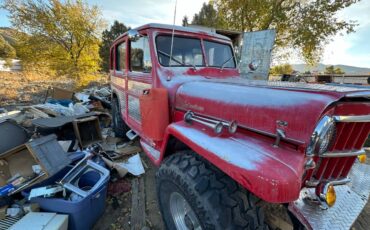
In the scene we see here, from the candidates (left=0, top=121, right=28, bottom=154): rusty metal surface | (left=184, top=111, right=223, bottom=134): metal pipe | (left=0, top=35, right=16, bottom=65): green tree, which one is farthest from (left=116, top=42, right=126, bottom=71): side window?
(left=0, top=35, right=16, bottom=65): green tree

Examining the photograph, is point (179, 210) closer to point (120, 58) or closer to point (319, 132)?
point (319, 132)

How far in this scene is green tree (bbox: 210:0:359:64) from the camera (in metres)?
11.6

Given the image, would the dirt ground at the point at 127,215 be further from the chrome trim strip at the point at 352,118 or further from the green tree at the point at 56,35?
the green tree at the point at 56,35

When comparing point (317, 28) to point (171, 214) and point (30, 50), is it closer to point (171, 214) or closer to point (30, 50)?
point (171, 214)

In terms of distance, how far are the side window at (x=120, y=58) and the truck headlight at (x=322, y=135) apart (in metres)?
3.19

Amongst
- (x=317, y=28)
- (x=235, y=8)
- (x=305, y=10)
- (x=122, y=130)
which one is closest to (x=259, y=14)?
(x=235, y=8)

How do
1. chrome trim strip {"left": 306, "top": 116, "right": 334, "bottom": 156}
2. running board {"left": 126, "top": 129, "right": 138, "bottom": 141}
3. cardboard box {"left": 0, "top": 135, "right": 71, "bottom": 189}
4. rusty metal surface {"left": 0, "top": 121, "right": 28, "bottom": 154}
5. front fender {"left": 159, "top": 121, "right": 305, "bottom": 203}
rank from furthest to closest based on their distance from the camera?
running board {"left": 126, "top": 129, "right": 138, "bottom": 141}, rusty metal surface {"left": 0, "top": 121, "right": 28, "bottom": 154}, cardboard box {"left": 0, "top": 135, "right": 71, "bottom": 189}, chrome trim strip {"left": 306, "top": 116, "right": 334, "bottom": 156}, front fender {"left": 159, "top": 121, "right": 305, "bottom": 203}

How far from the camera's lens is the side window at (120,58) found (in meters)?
3.52

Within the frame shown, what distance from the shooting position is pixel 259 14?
12.2 meters

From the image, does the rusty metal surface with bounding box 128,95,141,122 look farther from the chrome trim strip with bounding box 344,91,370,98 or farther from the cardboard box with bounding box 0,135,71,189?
the chrome trim strip with bounding box 344,91,370,98

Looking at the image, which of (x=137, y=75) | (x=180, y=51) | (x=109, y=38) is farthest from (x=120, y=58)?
(x=109, y=38)

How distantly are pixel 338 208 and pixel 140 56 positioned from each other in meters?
2.72

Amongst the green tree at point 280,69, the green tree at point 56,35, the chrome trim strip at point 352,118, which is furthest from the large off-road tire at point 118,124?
the green tree at point 280,69

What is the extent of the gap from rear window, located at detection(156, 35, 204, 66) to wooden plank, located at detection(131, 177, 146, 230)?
1.78 metres
